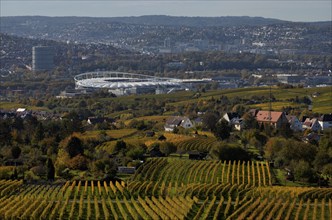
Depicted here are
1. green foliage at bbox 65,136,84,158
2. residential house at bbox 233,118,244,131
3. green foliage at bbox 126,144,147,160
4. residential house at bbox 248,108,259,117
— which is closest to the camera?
green foliage at bbox 65,136,84,158

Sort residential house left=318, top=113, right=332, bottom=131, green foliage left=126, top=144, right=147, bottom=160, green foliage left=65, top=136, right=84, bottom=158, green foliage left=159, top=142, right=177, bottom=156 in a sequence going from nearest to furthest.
A: green foliage left=65, top=136, right=84, bottom=158
green foliage left=126, top=144, right=147, bottom=160
green foliage left=159, top=142, right=177, bottom=156
residential house left=318, top=113, right=332, bottom=131

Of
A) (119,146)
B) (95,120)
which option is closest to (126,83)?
(95,120)

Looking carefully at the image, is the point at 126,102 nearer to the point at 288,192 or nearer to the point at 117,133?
the point at 117,133

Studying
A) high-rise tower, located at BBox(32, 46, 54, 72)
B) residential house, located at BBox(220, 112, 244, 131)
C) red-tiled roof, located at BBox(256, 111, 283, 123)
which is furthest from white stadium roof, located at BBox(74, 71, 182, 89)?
red-tiled roof, located at BBox(256, 111, 283, 123)

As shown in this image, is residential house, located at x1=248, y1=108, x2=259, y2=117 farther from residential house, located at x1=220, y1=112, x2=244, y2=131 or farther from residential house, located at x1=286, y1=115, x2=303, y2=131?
residential house, located at x1=286, y1=115, x2=303, y2=131

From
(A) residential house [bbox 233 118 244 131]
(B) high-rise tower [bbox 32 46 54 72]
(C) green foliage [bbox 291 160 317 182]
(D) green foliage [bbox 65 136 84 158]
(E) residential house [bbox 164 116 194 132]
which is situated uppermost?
(C) green foliage [bbox 291 160 317 182]

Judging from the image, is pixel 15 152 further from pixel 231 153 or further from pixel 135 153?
pixel 231 153

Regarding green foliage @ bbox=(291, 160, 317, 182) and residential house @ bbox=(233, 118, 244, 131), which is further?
residential house @ bbox=(233, 118, 244, 131)

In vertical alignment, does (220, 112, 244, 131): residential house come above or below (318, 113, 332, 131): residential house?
below
